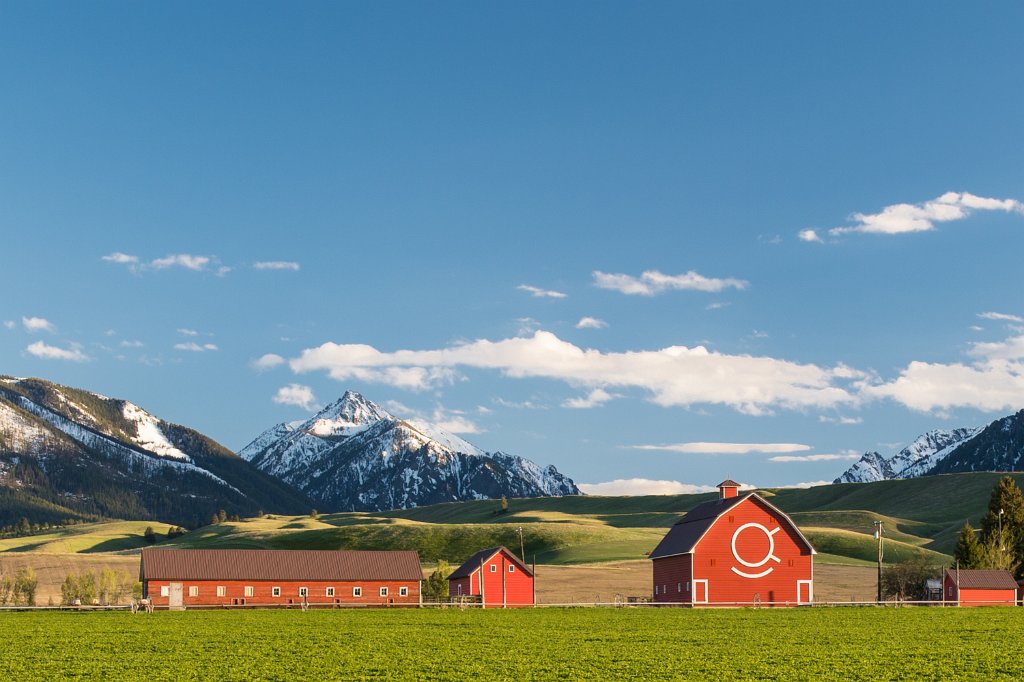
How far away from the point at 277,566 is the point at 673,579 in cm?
3485

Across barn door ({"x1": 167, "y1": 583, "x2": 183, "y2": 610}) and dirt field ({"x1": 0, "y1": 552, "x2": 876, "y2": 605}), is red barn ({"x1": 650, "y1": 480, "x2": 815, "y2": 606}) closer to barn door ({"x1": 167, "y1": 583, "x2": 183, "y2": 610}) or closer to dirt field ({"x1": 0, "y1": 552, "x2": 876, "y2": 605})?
dirt field ({"x1": 0, "y1": 552, "x2": 876, "y2": 605})

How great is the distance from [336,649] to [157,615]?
118 feet

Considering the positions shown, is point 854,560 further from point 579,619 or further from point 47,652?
point 47,652

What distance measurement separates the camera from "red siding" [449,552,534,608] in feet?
351

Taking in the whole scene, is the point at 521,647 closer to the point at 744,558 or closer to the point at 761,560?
the point at 744,558

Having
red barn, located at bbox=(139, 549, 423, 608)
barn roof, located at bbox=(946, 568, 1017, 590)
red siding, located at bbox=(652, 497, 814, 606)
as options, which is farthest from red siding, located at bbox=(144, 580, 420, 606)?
barn roof, located at bbox=(946, 568, 1017, 590)

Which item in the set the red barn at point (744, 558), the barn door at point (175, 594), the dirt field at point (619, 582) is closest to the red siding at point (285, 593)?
the barn door at point (175, 594)

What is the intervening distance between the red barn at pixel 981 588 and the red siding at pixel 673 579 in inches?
760

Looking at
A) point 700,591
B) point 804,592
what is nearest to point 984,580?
point 804,592

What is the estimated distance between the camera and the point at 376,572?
→ 111 m

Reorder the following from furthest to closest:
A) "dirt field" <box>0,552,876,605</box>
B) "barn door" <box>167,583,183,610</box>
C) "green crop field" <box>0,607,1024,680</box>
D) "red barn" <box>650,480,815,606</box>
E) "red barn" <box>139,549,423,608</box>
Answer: "dirt field" <box>0,552,876,605</box>
"red barn" <box>139,549,423,608</box>
"barn door" <box>167,583,183,610</box>
"red barn" <box>650,480,815,606</box>
"green crop field" <box>0,607,1024,680</box>

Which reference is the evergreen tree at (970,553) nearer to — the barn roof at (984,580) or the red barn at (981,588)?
the red barn at (981,588)

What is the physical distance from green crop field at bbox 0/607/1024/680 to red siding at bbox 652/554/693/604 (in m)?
21.3

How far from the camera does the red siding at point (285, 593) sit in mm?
105000
